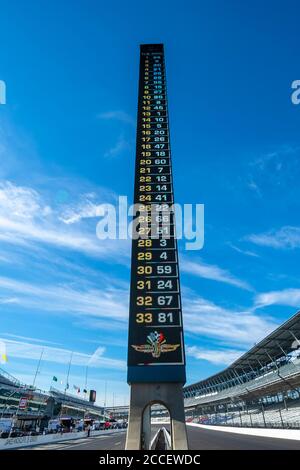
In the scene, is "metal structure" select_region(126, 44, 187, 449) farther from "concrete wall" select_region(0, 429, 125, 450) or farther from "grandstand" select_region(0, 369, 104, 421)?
"grandstand" select_region(0, 369, 104, 421)

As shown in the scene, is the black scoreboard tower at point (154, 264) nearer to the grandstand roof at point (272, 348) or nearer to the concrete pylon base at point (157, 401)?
the concrete pylon base at point (157, 401)

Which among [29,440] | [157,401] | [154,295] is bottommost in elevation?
[29,440]

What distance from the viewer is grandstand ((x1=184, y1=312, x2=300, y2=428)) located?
5728cm

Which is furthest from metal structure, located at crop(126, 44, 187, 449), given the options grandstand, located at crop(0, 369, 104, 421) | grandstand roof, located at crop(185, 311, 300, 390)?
grandstand, located at crop(0, 369, 104, 421)

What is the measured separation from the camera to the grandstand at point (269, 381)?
188ft

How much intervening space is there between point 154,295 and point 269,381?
48320 millimetres

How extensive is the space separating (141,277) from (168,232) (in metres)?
4.33

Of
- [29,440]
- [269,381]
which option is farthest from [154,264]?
[269,381]

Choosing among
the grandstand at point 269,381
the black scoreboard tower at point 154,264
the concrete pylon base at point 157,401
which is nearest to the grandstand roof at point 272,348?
the grandstand at point 269,381

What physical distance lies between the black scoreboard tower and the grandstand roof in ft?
110

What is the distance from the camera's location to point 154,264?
24594mm

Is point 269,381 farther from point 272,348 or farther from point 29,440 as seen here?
point 29,440

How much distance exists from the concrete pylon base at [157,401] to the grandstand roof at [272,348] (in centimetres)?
3500
